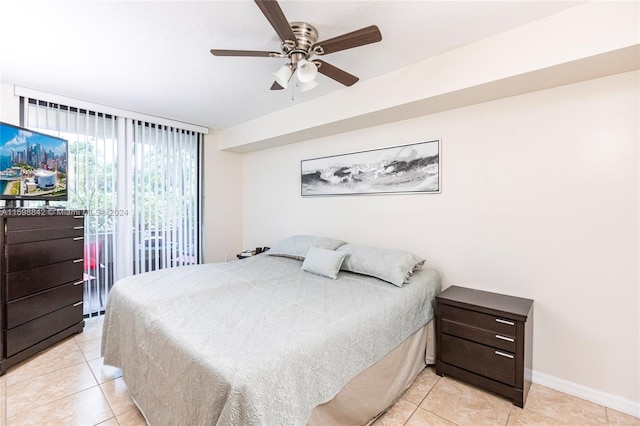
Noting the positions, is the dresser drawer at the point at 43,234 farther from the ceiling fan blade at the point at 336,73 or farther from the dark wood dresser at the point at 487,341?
the dark wood dresser at the point at 487,341

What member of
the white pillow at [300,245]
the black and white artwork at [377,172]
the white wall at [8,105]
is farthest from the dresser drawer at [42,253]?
the black and white artwork at [377,172]

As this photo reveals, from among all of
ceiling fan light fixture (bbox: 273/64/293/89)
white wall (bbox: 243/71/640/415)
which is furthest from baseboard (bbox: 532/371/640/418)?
ceiling fan light fixture (bbox: 273/64/293/89)

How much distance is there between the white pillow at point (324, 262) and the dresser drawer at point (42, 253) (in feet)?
7.50

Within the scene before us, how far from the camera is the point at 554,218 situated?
214 cm

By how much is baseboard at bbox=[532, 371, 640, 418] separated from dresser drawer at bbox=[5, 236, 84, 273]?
4.23 m

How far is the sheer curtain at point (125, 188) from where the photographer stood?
3.15 metres

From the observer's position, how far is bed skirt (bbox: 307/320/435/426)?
1.52 meters

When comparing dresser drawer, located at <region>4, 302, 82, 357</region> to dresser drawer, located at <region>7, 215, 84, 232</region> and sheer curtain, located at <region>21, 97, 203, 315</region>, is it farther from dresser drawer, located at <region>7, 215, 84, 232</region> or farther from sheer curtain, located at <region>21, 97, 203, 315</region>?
dresser drawer, located at <region>7, 215, 84, 232</region>

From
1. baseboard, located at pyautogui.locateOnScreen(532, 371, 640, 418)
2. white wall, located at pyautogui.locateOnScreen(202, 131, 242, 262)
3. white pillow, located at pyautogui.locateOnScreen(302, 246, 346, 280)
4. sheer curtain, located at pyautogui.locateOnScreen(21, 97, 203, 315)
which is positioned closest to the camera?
baseboard, located at pyautogui.locateOnScreen(532, 371, 640, 418)

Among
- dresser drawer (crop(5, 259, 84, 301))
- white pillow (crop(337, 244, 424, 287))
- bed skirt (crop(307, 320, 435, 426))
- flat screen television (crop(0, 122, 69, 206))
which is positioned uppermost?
flat screen television (crop(0, 122, 69, 206))

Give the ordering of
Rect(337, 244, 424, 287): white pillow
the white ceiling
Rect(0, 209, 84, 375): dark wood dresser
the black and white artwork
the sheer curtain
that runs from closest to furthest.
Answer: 1. the white ceiling
2. Rect(0, 209, 84, 375): dark wood dresser
3. Rect(337, 244, 424, 287): white pillow
4. the black and white artwork
5. the sheer curtain

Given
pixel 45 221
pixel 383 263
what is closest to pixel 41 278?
pixel 45 221

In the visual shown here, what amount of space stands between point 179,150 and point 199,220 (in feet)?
3.42

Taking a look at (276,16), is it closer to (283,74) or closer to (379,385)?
(283,74)
